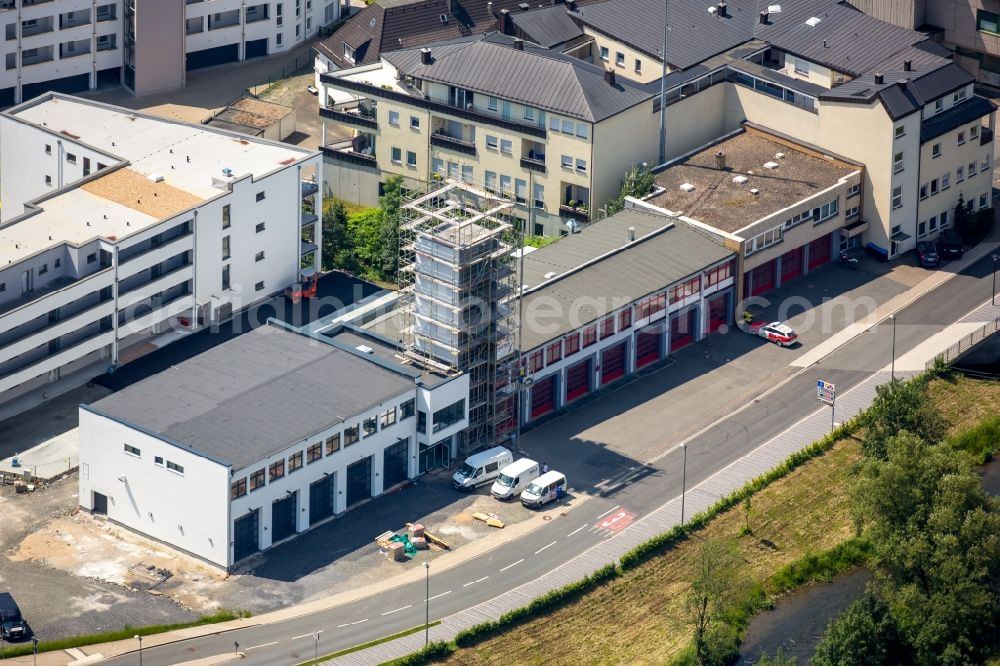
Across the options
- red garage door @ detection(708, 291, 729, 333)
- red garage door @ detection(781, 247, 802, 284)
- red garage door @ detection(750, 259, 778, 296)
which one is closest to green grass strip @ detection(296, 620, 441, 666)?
red garage door @ detection(708, 291, 729, 333)

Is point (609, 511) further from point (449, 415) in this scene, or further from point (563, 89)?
point (563, 89)

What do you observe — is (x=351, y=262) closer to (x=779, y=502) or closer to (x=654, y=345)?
(x=654, y=345)

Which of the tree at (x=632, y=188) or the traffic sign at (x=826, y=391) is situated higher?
the tree at (x=632, y=188)

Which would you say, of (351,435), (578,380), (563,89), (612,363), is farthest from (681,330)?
(351,435)

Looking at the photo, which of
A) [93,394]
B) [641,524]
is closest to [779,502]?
[641,524]

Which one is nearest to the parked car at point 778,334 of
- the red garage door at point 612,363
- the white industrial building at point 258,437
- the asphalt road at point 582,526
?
the asphalt road at point 582,526

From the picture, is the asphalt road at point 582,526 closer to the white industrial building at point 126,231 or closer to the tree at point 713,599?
the tree at point 713,599
